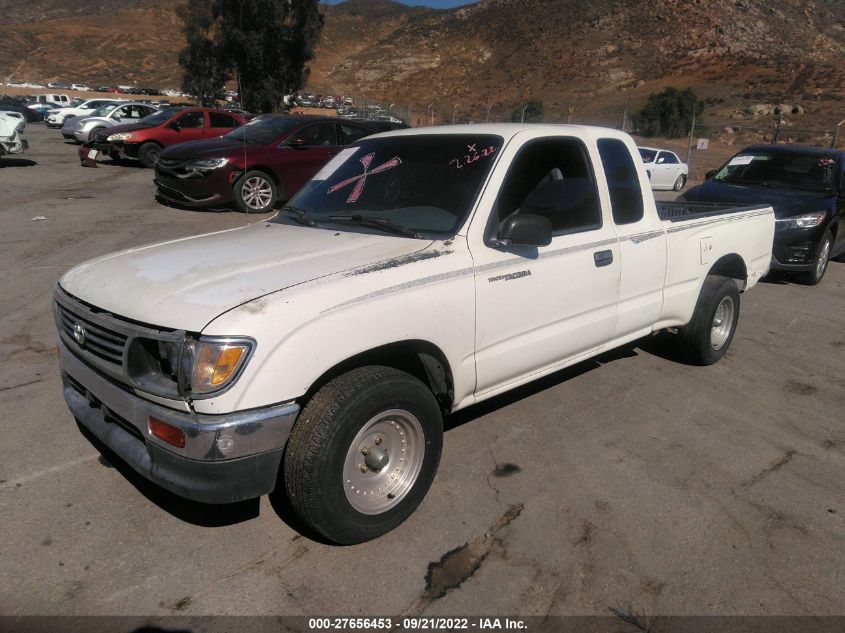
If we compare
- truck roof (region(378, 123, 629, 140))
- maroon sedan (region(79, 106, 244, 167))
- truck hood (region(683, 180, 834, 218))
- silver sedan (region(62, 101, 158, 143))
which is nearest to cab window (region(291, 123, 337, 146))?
maroon sedan (region(79, 106, 244, 167))

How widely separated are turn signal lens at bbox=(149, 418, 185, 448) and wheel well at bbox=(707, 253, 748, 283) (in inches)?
164

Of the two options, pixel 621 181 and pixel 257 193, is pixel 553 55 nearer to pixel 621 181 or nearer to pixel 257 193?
pixel 257 193

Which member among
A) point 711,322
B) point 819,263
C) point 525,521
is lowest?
point 525,521

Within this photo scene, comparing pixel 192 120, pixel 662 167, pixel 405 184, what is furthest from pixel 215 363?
pixel 662 167

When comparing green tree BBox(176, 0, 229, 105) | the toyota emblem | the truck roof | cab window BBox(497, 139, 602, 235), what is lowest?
the toyota emblem

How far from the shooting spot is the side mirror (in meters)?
3.24

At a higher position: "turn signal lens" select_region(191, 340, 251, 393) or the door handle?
the door handle

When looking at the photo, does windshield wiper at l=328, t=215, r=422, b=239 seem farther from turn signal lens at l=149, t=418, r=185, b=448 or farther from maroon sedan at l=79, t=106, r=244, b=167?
maroon sedan at l=79, t=106, r=244, b=167

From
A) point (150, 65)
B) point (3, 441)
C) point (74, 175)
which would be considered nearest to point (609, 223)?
point (3, 441)

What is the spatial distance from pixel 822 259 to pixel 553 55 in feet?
224

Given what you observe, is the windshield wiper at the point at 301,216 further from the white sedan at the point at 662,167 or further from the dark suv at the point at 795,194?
the white sedan at the point at 662,167

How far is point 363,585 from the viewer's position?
2689mm

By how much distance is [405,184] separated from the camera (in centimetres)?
375

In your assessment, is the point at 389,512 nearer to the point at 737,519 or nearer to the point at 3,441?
the point at 737,519
